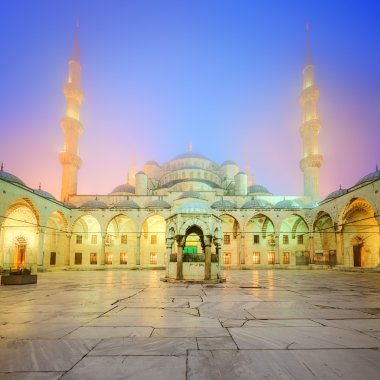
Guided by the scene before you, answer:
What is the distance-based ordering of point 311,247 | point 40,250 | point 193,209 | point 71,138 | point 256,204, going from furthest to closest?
point 71,138 < point 256,204 < point 311,247 < point 40,250 < point 193,209

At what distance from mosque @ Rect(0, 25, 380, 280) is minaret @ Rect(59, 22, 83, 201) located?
121 millimetres

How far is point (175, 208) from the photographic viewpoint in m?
21.5

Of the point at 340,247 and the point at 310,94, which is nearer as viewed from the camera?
the point at 340,247

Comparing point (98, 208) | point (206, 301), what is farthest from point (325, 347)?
point (98, 208)

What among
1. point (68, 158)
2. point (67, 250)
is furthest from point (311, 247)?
point (68, 158)

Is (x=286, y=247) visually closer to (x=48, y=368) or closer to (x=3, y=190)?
(x=3, y=190)

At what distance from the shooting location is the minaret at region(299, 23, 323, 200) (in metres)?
36.6

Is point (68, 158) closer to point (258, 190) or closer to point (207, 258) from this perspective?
point (258, 190)

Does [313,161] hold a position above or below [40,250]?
above

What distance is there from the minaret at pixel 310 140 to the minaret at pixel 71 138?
28005mm

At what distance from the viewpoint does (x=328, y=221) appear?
3253 centimetres

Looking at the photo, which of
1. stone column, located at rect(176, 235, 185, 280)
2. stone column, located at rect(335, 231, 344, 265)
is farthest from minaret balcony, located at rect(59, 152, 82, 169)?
stone column, located at rect(335, 231, 344, 265)

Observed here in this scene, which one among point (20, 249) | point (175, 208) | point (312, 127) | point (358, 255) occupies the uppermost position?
point (312, 127)

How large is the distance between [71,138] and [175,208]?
21133mm
